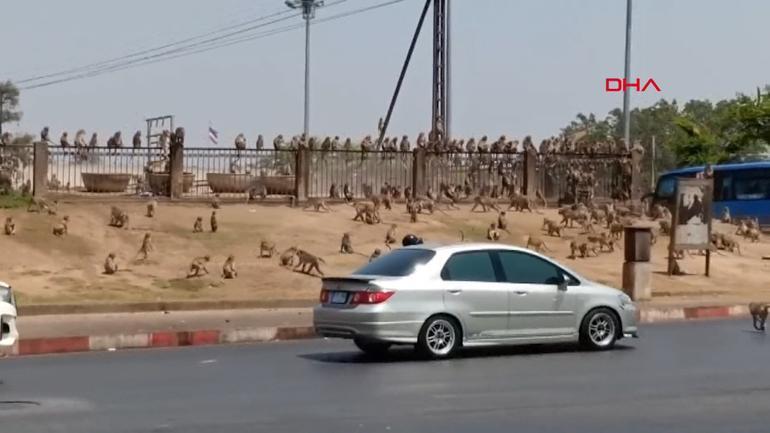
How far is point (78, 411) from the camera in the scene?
11.7m

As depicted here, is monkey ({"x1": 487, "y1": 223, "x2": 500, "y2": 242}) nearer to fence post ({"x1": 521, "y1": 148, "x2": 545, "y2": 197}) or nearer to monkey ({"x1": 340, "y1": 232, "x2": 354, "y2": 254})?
monkey ({"x1": 340, "y1": 232, "x2": 354, "y2": 254})

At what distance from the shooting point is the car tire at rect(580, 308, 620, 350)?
1697 cm

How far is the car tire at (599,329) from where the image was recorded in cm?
1697

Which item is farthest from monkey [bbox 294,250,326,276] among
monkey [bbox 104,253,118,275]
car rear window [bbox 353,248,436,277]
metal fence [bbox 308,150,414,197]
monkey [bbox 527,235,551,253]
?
metal fence [bbox 308,150,414,197]

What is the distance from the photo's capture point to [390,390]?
1306 centimetres

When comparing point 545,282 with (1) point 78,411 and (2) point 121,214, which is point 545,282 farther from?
(2) point 121,214

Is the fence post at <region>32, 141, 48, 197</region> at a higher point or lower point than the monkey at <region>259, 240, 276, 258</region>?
higher

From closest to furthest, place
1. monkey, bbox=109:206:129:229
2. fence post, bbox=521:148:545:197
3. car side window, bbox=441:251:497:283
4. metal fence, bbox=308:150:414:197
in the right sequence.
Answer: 1. car side window, bbox=441:251:497:283
2. monkey, bbox=109:206:129:229
3. metal fence, bbox=308:150:414:197
4. fence post, bbox=521:148:545:197

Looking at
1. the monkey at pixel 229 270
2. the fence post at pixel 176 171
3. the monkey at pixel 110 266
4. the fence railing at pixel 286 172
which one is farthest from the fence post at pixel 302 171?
the monkey at pixel 110 266

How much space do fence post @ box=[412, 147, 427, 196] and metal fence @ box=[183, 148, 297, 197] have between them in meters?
3.82

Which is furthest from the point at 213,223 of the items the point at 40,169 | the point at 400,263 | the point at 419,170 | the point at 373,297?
the point at 373,297

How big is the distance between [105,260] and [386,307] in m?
13.2

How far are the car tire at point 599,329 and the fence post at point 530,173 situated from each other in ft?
78.7

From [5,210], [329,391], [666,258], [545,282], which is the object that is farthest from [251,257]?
[329,391]
